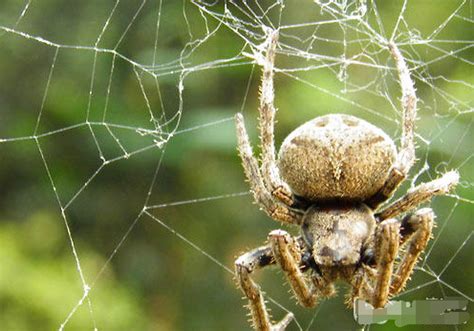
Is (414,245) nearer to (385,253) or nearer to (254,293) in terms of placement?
(385,253)

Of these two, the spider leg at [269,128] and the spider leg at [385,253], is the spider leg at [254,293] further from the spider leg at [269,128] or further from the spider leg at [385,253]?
the spider leg at [385,253]

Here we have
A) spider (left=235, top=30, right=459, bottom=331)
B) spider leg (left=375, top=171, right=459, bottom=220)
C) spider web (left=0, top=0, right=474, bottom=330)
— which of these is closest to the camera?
spider (left=235, top=30, right=459, bottom=331)

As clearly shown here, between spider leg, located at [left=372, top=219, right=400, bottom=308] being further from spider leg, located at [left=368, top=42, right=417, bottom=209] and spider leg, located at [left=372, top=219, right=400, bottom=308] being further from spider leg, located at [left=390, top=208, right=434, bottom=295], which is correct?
spider leg, located at [left=368, top=42, right=417, bottom=209]

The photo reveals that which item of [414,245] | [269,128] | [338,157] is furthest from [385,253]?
[269,128]

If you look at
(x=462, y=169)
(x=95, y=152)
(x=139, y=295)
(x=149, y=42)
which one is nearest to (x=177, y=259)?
(x=139, y=295)

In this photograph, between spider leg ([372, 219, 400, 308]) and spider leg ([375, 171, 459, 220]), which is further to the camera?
spider leg ([375, 171, 459, 220])

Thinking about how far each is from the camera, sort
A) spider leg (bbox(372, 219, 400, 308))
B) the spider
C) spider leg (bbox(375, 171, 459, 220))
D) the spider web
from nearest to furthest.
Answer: spider leg (bbox(372, 219, 400, 308)), the spider, spider leg (bbox(375, 171, 459, 220)), the spider web

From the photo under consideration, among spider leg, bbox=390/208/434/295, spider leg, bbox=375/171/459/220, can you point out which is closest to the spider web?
spider leg, bbox=375/171/459/220

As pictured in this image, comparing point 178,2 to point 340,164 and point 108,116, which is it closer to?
point 108,116
